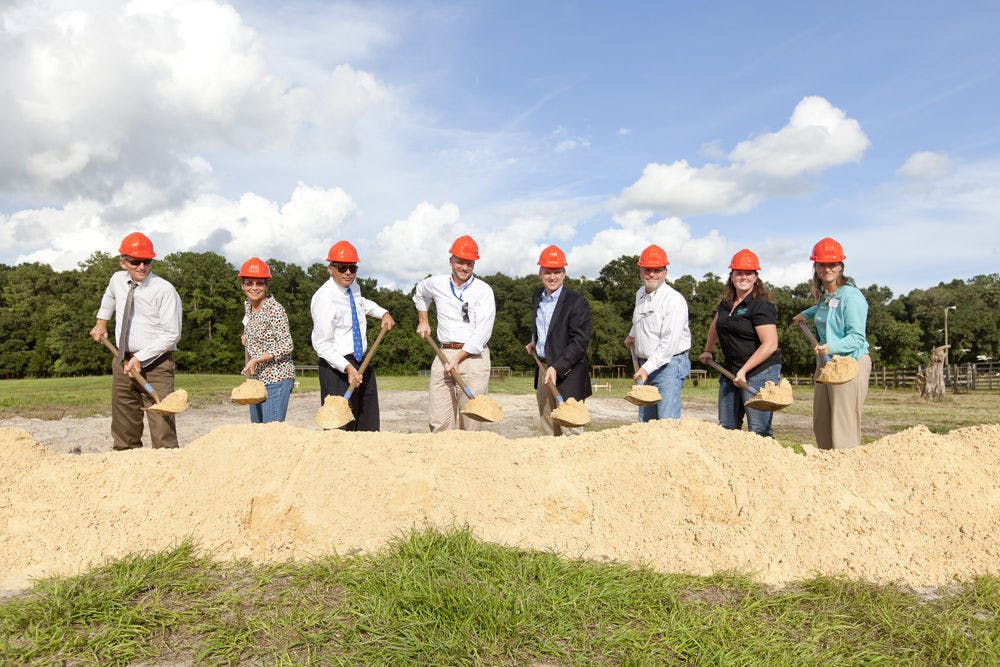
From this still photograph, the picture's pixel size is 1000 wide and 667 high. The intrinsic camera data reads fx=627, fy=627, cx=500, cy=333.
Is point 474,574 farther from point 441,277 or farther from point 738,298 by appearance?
point 738,298

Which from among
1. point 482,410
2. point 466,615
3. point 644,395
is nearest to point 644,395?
point 644,395

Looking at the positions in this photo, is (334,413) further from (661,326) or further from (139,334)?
(661,326)

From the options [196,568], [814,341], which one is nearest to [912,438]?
[814,341]

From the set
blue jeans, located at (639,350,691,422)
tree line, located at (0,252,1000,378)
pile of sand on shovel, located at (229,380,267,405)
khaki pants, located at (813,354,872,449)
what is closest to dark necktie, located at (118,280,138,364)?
pile of sand on shovel, located at (229,380,267,405)

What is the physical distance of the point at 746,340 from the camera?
15.9 ft

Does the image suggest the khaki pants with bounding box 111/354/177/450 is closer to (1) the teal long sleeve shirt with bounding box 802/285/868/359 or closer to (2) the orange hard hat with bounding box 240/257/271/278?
(2) the orange hard hat with bounding box 240/257/271/278

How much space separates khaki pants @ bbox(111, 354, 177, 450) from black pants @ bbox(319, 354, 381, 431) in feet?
4.43

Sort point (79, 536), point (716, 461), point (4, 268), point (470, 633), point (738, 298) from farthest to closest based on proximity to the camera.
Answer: point (4, 268) → point (738, 298) → point (716, 461) → point (79, 536) → point (470, 633)

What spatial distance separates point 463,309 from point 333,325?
1.01 meters

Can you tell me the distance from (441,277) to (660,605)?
121 inches

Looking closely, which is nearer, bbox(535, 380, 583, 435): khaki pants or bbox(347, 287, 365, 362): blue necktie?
bbox(347, 287, 365, 362): blue necktie

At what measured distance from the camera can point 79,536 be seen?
3354 millimetres

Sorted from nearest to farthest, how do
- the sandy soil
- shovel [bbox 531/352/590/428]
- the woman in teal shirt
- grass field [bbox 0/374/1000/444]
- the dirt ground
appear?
the sandy soil
the woman in teal shirt
shovel [bbox 531/352/590/428]
the dirt ground
grass field [bbox 0/374/1000/444]

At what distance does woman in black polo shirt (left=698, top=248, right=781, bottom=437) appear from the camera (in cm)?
470
